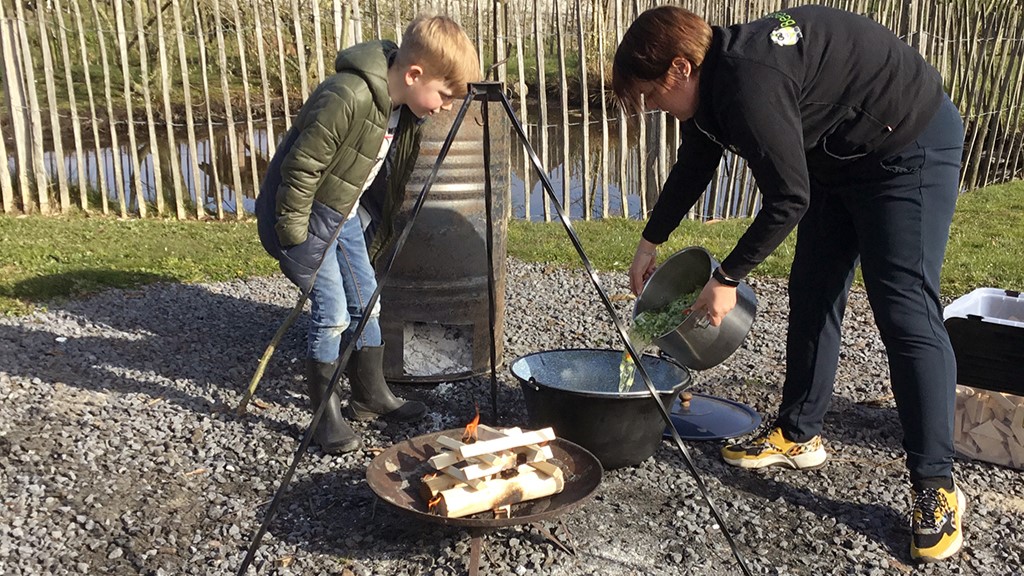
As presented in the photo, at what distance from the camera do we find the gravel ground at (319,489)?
8.93ft

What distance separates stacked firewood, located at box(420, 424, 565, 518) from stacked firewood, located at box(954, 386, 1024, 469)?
165cm

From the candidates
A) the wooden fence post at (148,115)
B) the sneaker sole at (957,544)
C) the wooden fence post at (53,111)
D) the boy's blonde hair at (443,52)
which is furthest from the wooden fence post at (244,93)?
the sneaker sole at (957,544)

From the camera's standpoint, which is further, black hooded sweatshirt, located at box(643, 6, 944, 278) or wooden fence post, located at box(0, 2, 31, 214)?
wooden fence post, located at box(0, 2, 31, 214)

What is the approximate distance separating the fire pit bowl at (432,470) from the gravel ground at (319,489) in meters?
0.16

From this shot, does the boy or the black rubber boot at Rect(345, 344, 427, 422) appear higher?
the boy

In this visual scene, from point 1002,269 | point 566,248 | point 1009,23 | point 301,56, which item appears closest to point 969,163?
point 1009,23

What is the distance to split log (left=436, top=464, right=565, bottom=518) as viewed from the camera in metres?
2.53

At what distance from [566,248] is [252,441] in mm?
3626

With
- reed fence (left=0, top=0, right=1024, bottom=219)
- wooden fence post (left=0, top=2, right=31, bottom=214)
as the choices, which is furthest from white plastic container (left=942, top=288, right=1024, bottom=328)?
wooden fence post (left=0, top=2, right=31, bottom=214)

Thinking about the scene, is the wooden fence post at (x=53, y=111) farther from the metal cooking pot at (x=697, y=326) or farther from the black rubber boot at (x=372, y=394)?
the metal cooking pot at (x=697, y=326)

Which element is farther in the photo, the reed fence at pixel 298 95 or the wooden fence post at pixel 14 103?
the reed fence at pixel 298 95

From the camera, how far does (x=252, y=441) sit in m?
3.54

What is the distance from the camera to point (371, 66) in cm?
310

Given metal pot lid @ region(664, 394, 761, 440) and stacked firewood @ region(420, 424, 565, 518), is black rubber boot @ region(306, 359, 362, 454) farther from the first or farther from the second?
metal pot lid @ region(664, 394, 761, 440)
